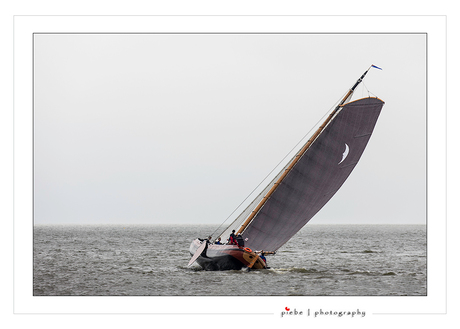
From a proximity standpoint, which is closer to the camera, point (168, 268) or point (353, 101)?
point (353, 101)

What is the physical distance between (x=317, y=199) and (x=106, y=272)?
12242 mm

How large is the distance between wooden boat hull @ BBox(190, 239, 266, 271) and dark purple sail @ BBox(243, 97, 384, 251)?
83 centimetres

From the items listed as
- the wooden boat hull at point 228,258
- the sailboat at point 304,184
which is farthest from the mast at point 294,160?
the wooden boat hull at point 228,258

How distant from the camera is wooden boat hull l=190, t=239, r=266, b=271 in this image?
28.1 m

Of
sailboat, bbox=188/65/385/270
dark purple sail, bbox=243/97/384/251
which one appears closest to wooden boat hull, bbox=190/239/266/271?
sailboat, bbox=188/65/385/270

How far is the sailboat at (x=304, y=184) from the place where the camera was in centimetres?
2867

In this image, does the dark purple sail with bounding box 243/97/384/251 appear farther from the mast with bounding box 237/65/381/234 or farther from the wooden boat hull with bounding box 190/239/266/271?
the wooden boat hull with bounding box 190/239/266/271

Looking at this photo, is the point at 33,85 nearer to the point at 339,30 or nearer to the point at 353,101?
the point at 339,30

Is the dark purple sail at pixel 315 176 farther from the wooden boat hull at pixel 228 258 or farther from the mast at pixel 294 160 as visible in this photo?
the wooden boat hull at pixel 228 258

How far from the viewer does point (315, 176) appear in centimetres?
2898

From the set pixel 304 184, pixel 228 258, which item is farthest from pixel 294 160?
pixel 228 258
